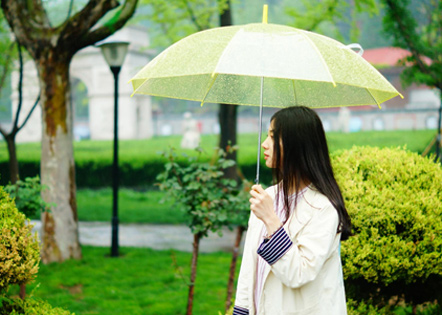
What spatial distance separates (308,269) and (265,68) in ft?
3.00

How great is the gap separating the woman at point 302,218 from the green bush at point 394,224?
1.30m

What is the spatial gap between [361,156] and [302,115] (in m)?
1.97

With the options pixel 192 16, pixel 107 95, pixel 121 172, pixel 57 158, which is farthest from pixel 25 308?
pixel 107 95

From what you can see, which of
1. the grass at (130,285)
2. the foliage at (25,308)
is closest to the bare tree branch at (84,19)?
the grass at (130,285)

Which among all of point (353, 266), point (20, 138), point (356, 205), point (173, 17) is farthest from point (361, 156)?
point (20, 138)

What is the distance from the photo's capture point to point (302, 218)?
2.12m

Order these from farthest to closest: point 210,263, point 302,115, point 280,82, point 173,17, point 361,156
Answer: point 173,17 < point 210,263 < point 361,156 < point 280,82 < point 302,115

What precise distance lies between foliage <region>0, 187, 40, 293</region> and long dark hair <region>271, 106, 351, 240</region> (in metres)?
1.43

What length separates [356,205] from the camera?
3.50 m

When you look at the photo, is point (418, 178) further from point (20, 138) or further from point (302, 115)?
point (20, 138)

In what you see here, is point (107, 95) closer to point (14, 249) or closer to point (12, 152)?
point (12, 152)

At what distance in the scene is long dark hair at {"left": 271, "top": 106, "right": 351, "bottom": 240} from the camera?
6.98ft

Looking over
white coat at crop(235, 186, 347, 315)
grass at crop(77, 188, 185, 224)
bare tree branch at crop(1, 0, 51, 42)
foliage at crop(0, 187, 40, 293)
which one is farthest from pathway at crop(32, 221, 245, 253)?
white coat at crop(235, 186, 347, 315)

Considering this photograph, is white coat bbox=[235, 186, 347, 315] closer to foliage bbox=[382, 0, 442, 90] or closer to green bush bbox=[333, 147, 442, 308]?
green bush bbox=[333, 147, 442, 308]
